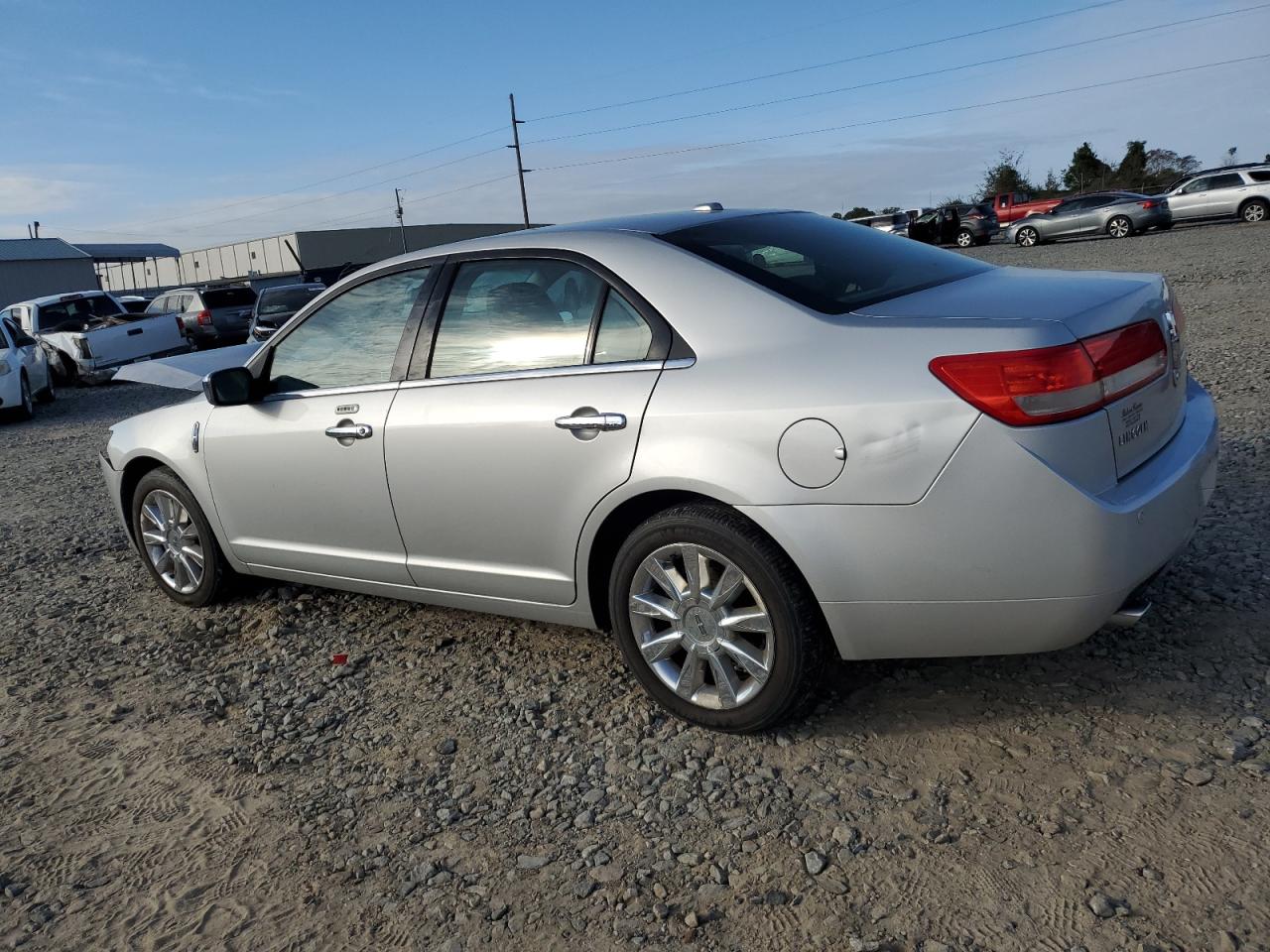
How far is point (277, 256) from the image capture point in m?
61.9

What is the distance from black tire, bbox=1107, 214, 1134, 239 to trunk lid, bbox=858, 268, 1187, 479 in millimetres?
28152

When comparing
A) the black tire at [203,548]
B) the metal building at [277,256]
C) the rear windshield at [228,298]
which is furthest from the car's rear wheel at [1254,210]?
the metal building at [277,256]

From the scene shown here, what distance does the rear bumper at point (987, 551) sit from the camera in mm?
2689

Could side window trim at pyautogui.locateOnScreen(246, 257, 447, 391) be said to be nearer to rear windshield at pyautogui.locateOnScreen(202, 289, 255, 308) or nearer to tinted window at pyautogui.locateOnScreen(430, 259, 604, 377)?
tinted window at pyautogui.locateOnScreen(430, 259, 604, 377)

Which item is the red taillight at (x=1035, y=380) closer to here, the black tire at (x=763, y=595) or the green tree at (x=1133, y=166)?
the black tire at (x=763, y=595)

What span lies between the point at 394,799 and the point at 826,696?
1438 millimetres

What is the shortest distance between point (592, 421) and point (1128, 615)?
1642 mm

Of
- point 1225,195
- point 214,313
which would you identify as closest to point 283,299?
point 214,313

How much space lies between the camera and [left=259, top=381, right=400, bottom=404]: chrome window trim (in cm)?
401

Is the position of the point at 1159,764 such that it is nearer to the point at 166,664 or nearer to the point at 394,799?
the point at 394,799

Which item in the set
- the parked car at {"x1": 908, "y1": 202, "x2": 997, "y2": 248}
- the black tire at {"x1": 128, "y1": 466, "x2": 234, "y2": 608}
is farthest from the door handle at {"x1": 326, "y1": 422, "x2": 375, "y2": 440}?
the parked car at {"x1": 908, "y1": 202, "x2": 997, "y2": 248}

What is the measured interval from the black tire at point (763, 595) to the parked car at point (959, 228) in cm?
3222

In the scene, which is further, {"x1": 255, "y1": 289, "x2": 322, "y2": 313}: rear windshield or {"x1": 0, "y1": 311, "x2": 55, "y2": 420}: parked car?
{"x1": 255, "y1": 289, "x2": 322, "y2": 313}: rear windshield

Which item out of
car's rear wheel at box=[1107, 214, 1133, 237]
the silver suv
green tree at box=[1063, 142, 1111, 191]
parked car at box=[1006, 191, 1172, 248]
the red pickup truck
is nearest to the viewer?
the silver suv
